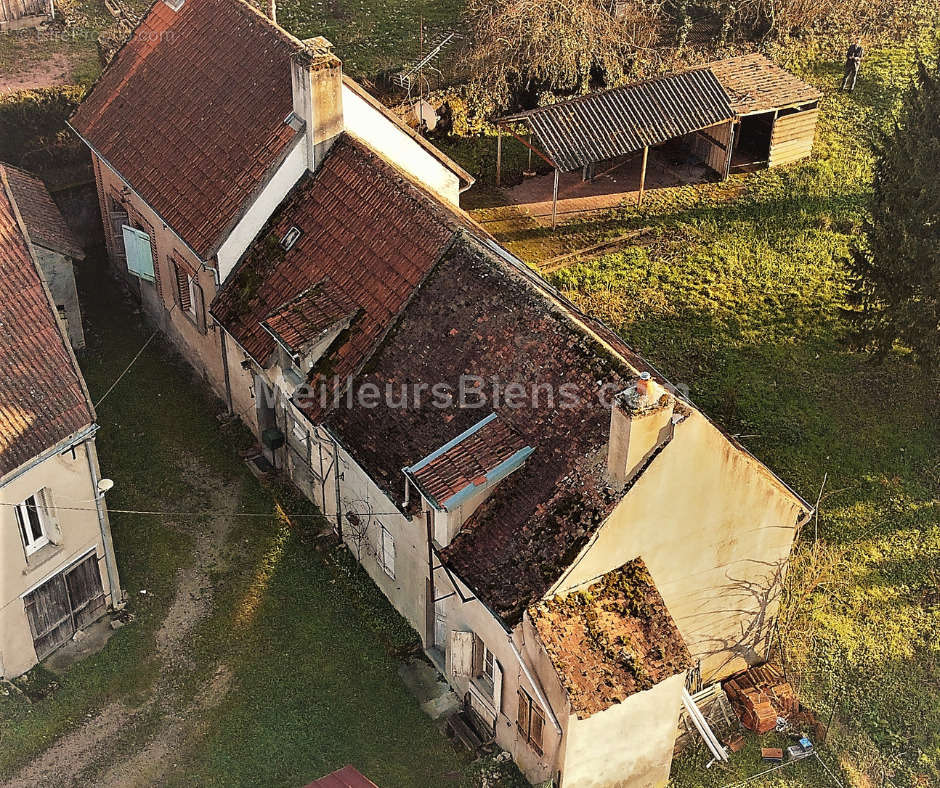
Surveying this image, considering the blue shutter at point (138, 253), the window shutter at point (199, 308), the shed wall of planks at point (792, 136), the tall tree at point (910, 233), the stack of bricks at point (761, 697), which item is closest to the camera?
the stack of bricks at point (761, 697)

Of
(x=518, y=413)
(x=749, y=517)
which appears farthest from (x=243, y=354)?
(x=749, y=517)

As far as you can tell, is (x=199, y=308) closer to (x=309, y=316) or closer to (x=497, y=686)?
(x=309, y=316)

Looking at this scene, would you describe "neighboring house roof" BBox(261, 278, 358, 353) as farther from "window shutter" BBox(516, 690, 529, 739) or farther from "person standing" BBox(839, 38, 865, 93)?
"person standing" BBox(839, 38, 865, 93)

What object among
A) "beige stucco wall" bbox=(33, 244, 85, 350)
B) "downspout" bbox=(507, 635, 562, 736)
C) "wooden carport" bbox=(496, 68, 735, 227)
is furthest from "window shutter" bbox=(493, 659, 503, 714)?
"wooden carport" bbox=(496, 68, 735, 227)

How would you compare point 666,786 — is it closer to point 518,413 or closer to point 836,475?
point 518,413

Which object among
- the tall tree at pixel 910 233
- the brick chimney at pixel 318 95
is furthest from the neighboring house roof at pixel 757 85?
the brick chimney at pixel 318 95

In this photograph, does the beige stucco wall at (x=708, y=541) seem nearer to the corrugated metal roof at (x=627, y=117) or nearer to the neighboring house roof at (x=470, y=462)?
the neighboring house roof at (x=470, y=462)

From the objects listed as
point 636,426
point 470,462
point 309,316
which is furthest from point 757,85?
point 636,426
